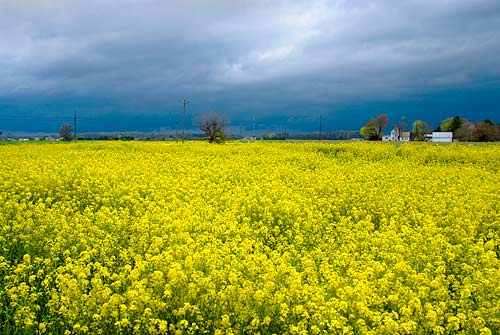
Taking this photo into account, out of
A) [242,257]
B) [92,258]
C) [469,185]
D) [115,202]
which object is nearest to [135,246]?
[92,258]

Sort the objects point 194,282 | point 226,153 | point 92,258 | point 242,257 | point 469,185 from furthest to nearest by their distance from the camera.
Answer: point 226,153, point 469,185, point 92,258, point 242,257, point 194,282

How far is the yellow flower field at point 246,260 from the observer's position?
4.84 m

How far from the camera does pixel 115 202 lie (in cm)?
1145

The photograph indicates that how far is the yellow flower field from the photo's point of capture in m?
4.84

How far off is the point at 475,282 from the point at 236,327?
134 inches

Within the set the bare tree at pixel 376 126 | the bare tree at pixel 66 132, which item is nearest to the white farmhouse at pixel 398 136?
the bare tree at pixel 376 126

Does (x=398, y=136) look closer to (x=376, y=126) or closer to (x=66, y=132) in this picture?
(x=376, y=126)

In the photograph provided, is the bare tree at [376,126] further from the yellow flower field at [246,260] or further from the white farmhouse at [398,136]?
the yellow flower field at [246,260]

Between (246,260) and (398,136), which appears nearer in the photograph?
(246,260)

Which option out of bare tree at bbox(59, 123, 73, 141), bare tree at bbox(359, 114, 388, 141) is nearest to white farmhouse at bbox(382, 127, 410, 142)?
bare tree at bbox(359, 114, 388, 141)

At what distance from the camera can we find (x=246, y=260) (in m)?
6.30

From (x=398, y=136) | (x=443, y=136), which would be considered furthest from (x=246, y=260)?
(x=398, y=136)

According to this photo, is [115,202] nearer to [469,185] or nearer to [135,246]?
[135,246]

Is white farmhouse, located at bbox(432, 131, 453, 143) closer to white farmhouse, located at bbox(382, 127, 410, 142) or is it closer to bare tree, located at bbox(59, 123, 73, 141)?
white farmhouse, located at bbox(382, 127, 410, 142)
